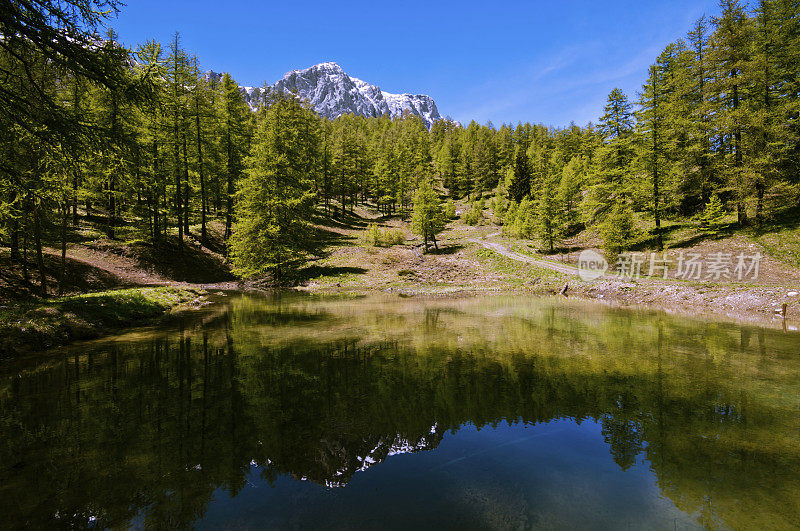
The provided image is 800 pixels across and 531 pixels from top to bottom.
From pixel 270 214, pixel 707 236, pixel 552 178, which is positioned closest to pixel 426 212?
pixel 552 178

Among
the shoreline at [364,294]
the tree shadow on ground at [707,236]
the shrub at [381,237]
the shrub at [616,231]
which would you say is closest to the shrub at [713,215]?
the tree shadow on ground at [707,236]

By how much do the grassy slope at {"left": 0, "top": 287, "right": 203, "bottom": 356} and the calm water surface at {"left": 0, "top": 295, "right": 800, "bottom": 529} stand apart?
1250 mm

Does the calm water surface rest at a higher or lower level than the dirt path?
lower

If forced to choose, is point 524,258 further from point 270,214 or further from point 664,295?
point 270,214

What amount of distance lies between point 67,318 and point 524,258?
36.8m

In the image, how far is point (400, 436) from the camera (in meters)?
5.92

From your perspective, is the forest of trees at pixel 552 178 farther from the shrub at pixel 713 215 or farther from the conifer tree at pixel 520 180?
the conifer tree at pixel 520 180

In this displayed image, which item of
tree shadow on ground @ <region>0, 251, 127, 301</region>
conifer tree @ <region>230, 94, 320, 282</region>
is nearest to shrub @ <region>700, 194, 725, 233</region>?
conifer tree @ <region>230, 94, 320, 282</region>

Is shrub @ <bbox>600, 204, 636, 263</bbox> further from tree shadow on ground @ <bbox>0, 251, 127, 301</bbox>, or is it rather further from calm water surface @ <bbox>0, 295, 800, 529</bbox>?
tree shadow on ground @ <bbox>0, 251, 127, 301</bbox>

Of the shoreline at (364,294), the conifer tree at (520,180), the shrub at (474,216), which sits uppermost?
the conifer tree at (520,180)

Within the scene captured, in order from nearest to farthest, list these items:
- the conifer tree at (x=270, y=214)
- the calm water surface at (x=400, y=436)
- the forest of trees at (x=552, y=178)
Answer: the calm water surface at (x=400, y=436) → the forest of trees at (x=552, y=178) → the conifer tree at (x=270, y=214)

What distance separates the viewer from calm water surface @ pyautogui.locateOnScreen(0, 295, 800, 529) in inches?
159

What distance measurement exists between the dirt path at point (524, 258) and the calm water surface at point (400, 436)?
21846mm

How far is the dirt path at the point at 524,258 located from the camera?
32.8m
